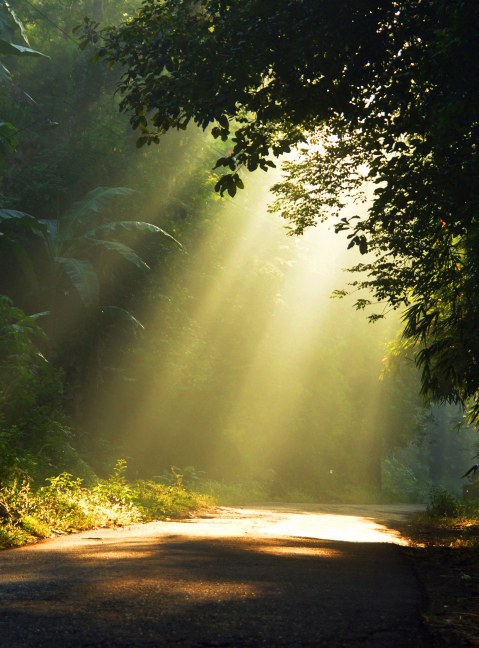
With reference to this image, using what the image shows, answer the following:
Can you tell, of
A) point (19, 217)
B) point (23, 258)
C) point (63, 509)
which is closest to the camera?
point (63, 509)

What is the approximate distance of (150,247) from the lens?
22406 millimetres

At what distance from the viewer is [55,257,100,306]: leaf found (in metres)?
15.3

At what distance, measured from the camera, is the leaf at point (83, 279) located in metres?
15.3

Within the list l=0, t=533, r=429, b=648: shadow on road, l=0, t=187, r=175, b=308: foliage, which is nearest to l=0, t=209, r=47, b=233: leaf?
l=0, t=187, r=175, b=308: foliage

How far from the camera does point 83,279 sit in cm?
1566

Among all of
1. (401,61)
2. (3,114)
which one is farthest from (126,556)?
(3,114)

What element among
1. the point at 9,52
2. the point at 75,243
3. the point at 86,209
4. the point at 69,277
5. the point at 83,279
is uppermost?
the point at 9,52

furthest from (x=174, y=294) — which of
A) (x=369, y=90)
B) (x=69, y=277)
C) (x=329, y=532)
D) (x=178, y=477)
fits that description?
(x=369, y=90)

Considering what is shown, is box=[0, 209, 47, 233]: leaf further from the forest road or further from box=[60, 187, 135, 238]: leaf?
the forest road

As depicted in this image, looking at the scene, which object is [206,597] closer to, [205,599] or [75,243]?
[205,599]

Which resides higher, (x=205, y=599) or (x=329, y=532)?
(x=329, y=532)

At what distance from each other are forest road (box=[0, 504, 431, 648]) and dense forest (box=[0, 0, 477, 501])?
326 cm

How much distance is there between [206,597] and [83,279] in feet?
42.1

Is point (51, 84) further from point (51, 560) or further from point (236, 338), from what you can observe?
point (51, 560)
